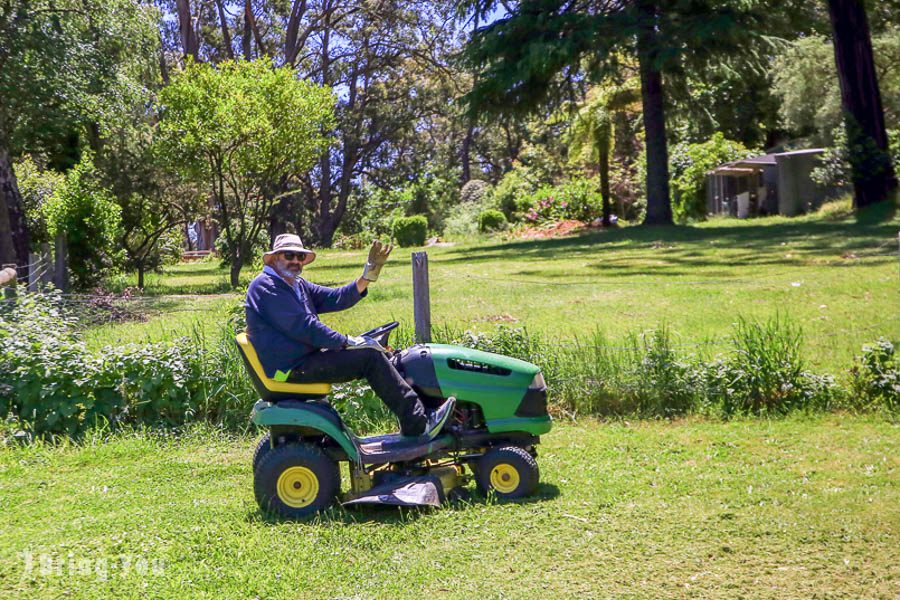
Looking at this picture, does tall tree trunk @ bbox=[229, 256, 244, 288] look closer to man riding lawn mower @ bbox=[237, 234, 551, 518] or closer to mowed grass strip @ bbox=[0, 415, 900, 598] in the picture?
mowed grass strip @ bbox=[0, 415, 900, 598]

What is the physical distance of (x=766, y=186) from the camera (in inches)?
1355

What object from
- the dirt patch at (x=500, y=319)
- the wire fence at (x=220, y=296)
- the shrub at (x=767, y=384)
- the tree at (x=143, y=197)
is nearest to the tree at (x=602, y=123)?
the wire fence at (x=220, y=296)

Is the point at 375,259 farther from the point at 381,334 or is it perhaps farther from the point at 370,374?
the point at 370,374

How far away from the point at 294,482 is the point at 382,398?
73 centimetres

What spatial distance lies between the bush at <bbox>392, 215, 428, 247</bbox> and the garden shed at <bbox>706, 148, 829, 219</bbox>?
10.8 m

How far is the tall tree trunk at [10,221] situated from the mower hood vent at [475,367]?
16.2m

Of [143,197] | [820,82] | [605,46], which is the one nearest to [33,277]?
[143,197]

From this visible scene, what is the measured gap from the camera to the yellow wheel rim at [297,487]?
601cm

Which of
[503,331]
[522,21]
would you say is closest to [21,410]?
[503,331]

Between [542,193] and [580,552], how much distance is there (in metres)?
33.3

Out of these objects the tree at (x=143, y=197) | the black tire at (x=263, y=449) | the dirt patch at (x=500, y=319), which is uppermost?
the tree at (x=143, y=197)

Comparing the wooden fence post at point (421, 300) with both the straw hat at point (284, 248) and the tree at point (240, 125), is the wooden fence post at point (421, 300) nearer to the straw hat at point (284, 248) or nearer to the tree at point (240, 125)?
the straw hat at point (284, 248)

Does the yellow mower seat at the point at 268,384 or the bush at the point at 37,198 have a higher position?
the bush at the point at 37,198

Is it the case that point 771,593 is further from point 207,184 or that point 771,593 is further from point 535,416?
point 207,184
